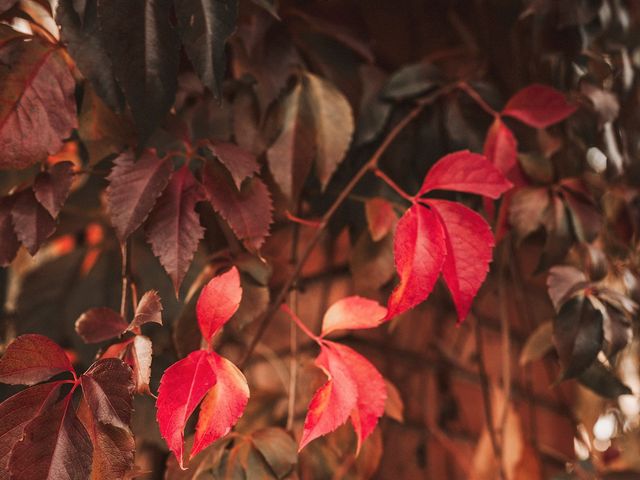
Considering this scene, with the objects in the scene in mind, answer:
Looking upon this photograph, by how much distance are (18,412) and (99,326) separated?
10 cm

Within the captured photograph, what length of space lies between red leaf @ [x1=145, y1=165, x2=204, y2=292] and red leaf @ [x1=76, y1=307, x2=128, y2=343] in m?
0.08

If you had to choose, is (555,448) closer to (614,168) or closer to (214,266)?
(614,168)

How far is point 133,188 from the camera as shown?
1.64 ft

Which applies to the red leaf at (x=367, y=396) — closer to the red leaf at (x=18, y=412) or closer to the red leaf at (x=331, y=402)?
the red leaf at (x=331, y=402)

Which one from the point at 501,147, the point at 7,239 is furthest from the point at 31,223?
the point at 501,147

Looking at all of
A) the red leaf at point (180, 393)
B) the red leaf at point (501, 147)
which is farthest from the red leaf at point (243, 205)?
the red leaf at point (501, 147)

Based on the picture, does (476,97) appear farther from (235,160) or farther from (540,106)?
(235,160)

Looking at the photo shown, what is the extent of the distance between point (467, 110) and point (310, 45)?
18cm

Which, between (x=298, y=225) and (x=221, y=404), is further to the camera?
(x=298, y=225)

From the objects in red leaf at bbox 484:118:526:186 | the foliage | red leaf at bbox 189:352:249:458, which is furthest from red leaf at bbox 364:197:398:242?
red leaf at bbox 189:352:249:458

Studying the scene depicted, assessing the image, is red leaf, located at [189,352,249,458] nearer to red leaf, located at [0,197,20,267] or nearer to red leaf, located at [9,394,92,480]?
red leaf, located at [9,394,92,480]

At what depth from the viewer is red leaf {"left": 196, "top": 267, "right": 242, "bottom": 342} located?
480 millimetres

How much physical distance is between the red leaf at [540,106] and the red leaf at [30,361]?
0.48m

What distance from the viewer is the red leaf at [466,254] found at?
19.9 inches
